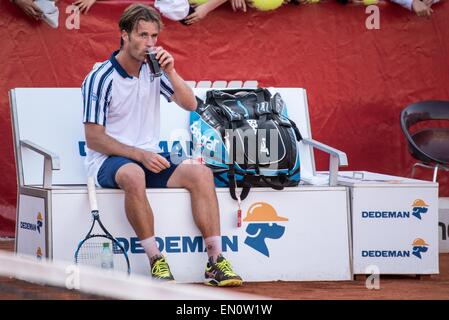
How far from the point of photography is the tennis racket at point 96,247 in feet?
20.5

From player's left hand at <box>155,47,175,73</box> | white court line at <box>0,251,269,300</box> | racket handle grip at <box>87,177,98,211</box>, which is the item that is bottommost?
white court line at <box>0,251,269,300</box>

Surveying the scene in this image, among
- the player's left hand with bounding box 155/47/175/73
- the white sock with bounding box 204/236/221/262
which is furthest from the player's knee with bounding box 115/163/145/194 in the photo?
the player's left hand with bounding box 155/47/175/73

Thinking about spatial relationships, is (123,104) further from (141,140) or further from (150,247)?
(150,247)

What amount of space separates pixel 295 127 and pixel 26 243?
6.54 feet

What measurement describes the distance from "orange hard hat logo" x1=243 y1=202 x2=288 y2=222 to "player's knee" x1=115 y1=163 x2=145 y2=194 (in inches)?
32.3

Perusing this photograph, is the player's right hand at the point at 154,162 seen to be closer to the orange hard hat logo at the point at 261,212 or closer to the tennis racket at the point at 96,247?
the tennis racket at the point at 96,247

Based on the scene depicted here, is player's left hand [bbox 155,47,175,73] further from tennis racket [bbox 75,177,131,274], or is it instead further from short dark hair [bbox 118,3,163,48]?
tennis racket [bbox 75,177,131,274]

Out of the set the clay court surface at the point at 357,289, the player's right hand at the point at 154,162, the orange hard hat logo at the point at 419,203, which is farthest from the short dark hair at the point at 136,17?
the orange hard hat logo at the point at 419,203

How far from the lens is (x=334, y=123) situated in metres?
8.84

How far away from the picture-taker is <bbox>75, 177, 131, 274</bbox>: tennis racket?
20.5 feet

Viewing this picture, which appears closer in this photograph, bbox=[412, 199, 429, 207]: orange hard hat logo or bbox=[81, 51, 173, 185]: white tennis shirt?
bbox=[81, 51, 173, 185]: white tennis shirt
